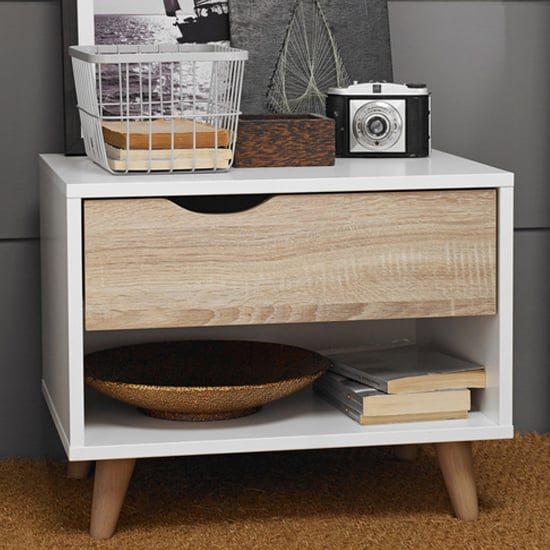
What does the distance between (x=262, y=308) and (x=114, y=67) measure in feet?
1.62

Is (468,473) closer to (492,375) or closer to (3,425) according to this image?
(492,375)

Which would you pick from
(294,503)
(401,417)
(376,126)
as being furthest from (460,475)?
(376,126)

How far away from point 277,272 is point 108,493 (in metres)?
0.34

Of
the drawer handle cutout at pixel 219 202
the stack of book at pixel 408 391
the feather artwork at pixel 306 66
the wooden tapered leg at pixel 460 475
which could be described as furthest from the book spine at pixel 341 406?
the feather artwork at pixel 306 66

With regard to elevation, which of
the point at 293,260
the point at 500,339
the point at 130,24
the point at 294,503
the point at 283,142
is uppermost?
the point at 130,24

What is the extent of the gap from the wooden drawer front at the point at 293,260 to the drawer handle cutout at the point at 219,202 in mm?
146

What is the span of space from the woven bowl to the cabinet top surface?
0.81 ft

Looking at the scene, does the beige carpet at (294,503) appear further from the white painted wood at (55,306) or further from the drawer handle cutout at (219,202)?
the drawer handle cutout at (219,202)

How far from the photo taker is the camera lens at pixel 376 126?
1.50m

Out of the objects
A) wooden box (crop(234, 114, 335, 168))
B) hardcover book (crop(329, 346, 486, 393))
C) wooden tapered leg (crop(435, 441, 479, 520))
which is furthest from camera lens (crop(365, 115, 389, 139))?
wooden tapered leg (crop(435, 441, 479, 520))

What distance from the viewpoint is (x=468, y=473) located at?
4.60 feet

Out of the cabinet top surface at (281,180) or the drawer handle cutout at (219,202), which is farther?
the drawer handle cutout at (219,202)

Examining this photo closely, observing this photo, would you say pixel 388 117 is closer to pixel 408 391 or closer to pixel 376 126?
pixel 376 126

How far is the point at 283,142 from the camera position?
1411 mm
